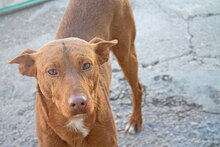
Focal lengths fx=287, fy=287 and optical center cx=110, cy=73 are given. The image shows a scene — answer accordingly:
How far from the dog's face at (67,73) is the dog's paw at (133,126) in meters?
1.44

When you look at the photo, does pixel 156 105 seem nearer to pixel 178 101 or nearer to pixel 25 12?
pixel 178 101

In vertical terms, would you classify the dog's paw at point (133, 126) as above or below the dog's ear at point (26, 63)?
below

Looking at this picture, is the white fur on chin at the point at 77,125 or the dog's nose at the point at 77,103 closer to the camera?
the dog's nose at the point at 77,103

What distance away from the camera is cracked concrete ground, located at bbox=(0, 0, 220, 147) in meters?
3.64

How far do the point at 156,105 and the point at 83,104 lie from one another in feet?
6.98

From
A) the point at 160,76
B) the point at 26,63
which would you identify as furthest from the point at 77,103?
the point at 160,76

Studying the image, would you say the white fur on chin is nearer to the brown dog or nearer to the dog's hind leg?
the brown dog

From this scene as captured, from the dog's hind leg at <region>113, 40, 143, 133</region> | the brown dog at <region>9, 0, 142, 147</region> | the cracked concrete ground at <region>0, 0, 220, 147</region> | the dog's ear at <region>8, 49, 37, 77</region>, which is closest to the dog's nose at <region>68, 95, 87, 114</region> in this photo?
the brown dog at <region>9, 0, 142, 147</region>

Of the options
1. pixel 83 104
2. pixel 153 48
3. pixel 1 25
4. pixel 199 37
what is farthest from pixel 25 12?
pixel 83 104

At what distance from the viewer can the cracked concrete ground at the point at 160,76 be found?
3.64m

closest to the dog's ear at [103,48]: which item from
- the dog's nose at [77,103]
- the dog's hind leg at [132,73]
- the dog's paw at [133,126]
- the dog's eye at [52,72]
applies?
the dog's eye at [52,72]

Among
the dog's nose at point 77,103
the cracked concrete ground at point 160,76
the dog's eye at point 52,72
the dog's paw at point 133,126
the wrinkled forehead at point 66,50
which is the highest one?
the wrinkled forehead at point 66,50

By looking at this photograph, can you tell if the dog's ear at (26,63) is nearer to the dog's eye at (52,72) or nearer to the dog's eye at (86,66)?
the dog's eye at (52,72)

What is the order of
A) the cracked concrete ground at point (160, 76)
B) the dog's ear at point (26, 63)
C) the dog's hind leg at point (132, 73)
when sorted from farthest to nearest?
the cracked concrete ground at point (160, 76) < the dog's hind leg at point (132, 73) < the dog's ear at point (26, 63)
